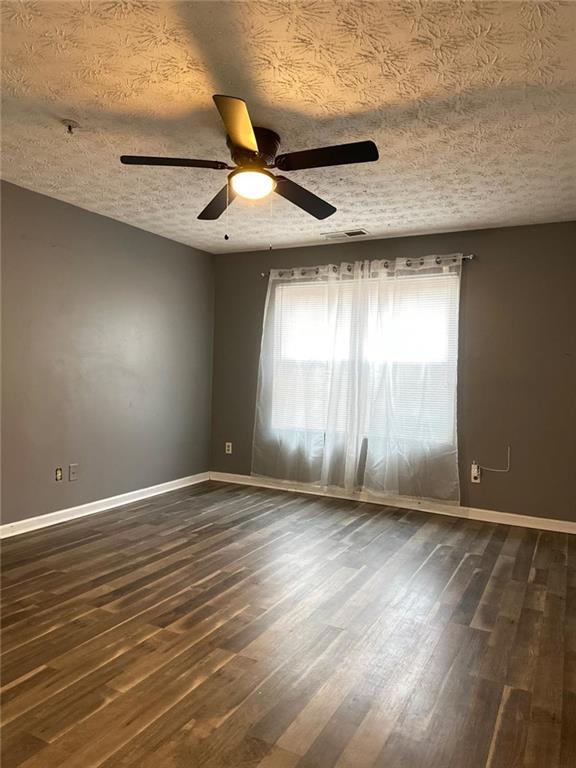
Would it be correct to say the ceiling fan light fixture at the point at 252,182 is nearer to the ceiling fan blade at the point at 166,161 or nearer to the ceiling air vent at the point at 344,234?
the ceiling fan blade at the point at 166,161

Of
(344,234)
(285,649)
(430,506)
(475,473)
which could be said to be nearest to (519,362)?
(475,473)

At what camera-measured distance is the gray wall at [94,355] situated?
3758mm

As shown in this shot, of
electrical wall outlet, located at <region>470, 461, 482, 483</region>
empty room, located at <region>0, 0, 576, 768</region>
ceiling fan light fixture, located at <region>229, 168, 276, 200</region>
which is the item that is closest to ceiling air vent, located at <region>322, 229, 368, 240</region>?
empty room, located at <region>0, 0, 576, 768</region>

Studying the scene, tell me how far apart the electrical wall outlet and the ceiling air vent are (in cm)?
227

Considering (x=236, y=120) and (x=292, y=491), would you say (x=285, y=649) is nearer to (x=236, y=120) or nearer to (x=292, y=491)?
(x=236, y=120)

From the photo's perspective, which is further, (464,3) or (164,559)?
(164,559)

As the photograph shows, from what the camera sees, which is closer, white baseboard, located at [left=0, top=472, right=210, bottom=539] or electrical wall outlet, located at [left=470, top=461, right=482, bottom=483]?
white baseboard, located at [left=0, top=472, right=210, bottom=539]

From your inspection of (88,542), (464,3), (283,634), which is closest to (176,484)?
(88,542)

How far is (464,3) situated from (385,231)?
292cm

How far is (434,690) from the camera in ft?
6.63

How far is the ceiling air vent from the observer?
4648 mm

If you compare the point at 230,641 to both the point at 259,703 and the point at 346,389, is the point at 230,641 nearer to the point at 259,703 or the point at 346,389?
the point at 259,703

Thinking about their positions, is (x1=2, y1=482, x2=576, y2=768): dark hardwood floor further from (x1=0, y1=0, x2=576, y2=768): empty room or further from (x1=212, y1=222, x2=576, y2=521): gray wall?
(x1=212, y1=222, x2=576, y2=521): gray wall

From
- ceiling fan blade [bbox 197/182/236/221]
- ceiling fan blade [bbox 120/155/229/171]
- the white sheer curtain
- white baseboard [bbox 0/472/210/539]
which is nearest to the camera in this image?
ceiling fan blade [bbox 120/155/229/171]
